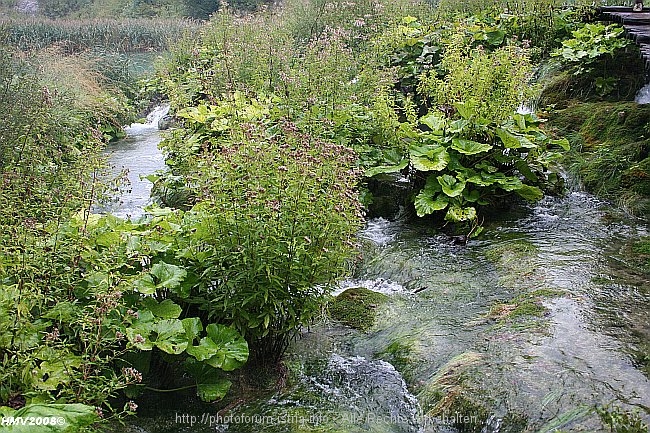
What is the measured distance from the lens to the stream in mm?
2896

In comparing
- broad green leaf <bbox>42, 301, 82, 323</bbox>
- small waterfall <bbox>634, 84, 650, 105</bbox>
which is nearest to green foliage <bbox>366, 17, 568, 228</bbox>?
small waterfall <bbox>634, 84, 650, 105</bbox>

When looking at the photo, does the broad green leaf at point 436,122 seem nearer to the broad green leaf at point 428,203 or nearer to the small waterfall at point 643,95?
the broad green leaf at point 428,203

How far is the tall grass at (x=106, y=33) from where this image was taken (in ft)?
44.0

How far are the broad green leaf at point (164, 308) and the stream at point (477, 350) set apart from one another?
16.8 inches

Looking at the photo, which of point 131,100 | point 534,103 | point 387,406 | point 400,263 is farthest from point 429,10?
point 387,406

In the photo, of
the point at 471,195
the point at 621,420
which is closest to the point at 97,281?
the point at 621,420

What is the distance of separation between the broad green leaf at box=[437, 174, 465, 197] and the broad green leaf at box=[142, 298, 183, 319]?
273 centimetres

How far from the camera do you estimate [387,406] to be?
3.19m

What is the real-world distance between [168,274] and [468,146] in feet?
10.1

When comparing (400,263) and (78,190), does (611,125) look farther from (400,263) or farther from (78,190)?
(78,190)

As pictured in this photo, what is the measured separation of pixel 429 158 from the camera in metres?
5.39

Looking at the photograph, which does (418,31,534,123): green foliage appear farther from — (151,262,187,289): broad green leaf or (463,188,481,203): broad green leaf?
(151,262,187,289): broad green leaf

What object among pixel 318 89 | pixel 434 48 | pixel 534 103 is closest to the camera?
pixel 318 89

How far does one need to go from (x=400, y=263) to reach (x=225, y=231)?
6.64ft
